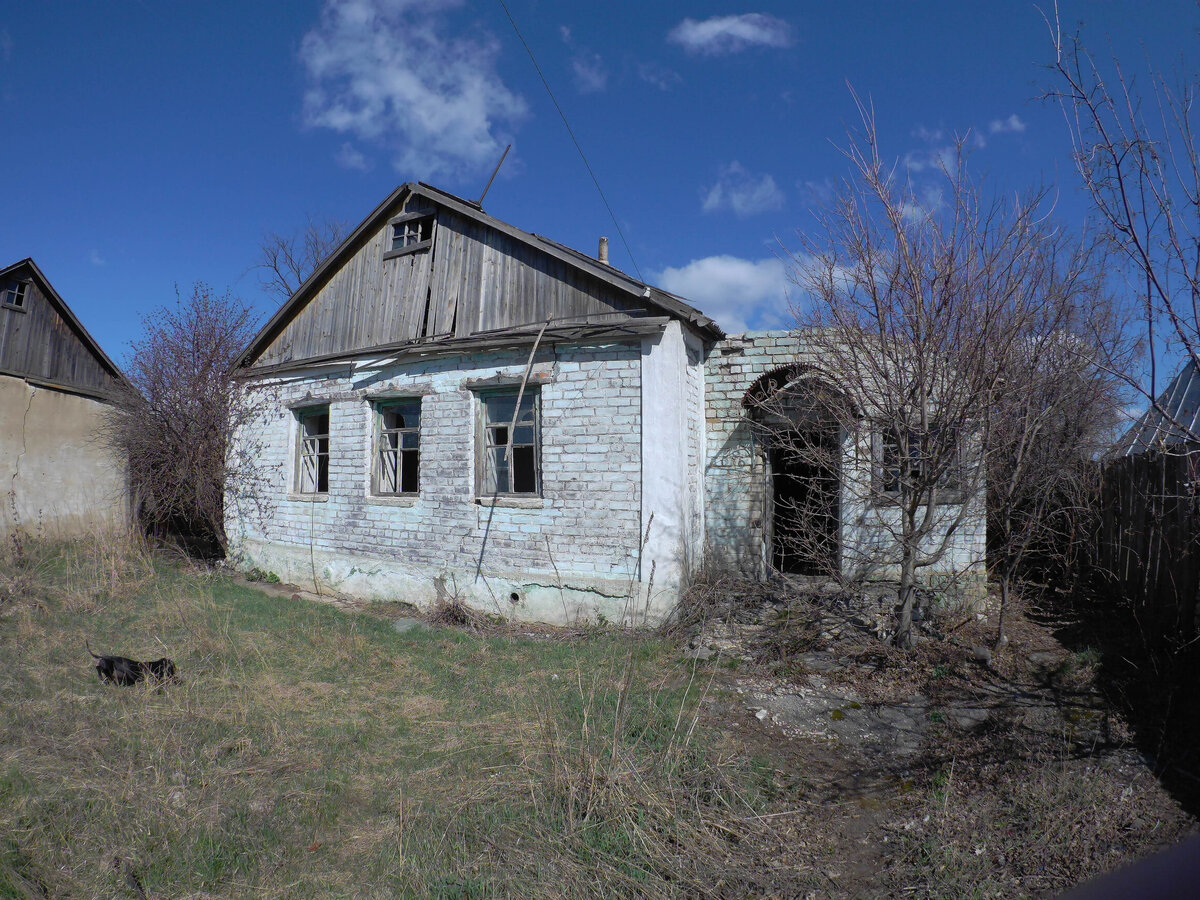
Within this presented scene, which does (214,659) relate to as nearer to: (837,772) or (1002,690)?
(837,772)

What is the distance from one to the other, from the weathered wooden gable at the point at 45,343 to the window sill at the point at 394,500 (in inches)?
365

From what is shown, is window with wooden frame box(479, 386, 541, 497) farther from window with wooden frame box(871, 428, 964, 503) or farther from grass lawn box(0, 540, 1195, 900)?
window with wooden frame box(871, 428, 964, 503)

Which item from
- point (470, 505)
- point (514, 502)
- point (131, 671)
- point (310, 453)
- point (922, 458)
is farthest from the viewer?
point (310, 453)

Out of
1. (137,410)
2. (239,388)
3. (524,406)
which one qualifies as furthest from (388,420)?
(137,410)

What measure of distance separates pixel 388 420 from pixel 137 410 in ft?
21.2

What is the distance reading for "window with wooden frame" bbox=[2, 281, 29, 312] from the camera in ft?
45.7

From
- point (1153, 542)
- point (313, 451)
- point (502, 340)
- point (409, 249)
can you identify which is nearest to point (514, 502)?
point (502, 340)

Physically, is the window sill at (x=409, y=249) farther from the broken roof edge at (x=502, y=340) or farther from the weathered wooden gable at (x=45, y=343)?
the weathered wooden gable at (x=45, y=343)

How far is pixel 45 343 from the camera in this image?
47.1ft

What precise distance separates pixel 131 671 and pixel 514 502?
13.4 feet

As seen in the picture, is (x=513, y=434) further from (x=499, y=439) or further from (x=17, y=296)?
(x=17, y=296)

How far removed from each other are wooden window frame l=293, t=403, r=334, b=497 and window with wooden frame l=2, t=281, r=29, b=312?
814 cm

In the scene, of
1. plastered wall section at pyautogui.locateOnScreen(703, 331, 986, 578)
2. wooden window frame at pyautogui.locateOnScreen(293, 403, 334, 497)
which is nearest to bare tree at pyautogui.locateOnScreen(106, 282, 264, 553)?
wooden window frame at pyautogui.locateOnScreen(293, 403, 334, 497)

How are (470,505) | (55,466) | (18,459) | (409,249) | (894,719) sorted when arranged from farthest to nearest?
(55,466) → (18,459) → (409,249) → (470,505) → (894,719)
